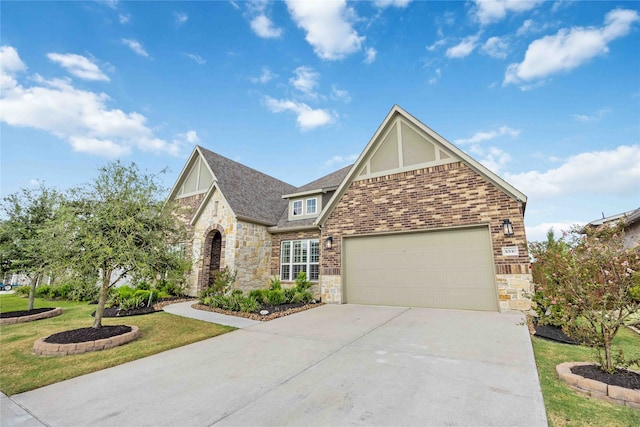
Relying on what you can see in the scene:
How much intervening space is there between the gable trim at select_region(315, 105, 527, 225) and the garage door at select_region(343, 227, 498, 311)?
4.88ft

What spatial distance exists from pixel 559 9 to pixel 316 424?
13770mm

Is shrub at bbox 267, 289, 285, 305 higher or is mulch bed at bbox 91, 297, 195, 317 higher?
shrub at bbox 267, 289, 285, 305

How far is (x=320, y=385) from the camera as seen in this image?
12.6ft

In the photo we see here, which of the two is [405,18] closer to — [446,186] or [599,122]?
[446,186]

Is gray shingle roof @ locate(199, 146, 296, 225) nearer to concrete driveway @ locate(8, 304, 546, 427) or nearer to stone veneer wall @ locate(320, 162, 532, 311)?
stone veneer wall @ locate(320, 162, 532, 311)

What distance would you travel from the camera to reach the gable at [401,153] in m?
10.5

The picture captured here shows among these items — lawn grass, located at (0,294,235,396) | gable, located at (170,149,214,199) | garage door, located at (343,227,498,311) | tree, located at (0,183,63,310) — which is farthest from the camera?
gable, located at (170,149,214,199)

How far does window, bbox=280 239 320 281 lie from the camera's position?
44.5 feet

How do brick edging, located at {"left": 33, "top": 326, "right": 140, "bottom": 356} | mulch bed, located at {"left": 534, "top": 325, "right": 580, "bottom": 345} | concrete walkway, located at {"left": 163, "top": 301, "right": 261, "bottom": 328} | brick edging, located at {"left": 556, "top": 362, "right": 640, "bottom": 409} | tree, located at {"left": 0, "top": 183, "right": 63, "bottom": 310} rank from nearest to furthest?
1. brick edging, located at {"left": 556, "top": 362, "right": 640, "bottom": 409}
2. brick edging, located at {"left": 33, "top": 326, "right": 140, "bottom": 356}
3. mulch bed, located at {"left": 534, "top": 325, "right": 580, "bottom": 345}
4. concrete walkway, located at {"left": 163, "top": 301, "right": 261, "bottom": 328}
5. tree, located at {"left": 0, "top": 183, "right": 63, "bottom": 310}

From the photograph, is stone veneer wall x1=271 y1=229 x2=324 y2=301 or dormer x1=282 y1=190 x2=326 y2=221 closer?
stone veneer wall x1=271 y1=229 x2=324 y2=301

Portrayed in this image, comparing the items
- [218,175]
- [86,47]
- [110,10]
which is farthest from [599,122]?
[86,47]

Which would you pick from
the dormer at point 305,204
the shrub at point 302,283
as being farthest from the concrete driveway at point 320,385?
the dormer at point 305,204

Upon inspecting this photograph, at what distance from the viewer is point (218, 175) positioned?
50.8ft

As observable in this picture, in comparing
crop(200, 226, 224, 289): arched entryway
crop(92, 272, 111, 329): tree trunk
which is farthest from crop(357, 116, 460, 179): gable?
crop(92, 272, 111, 329): tree trunk
